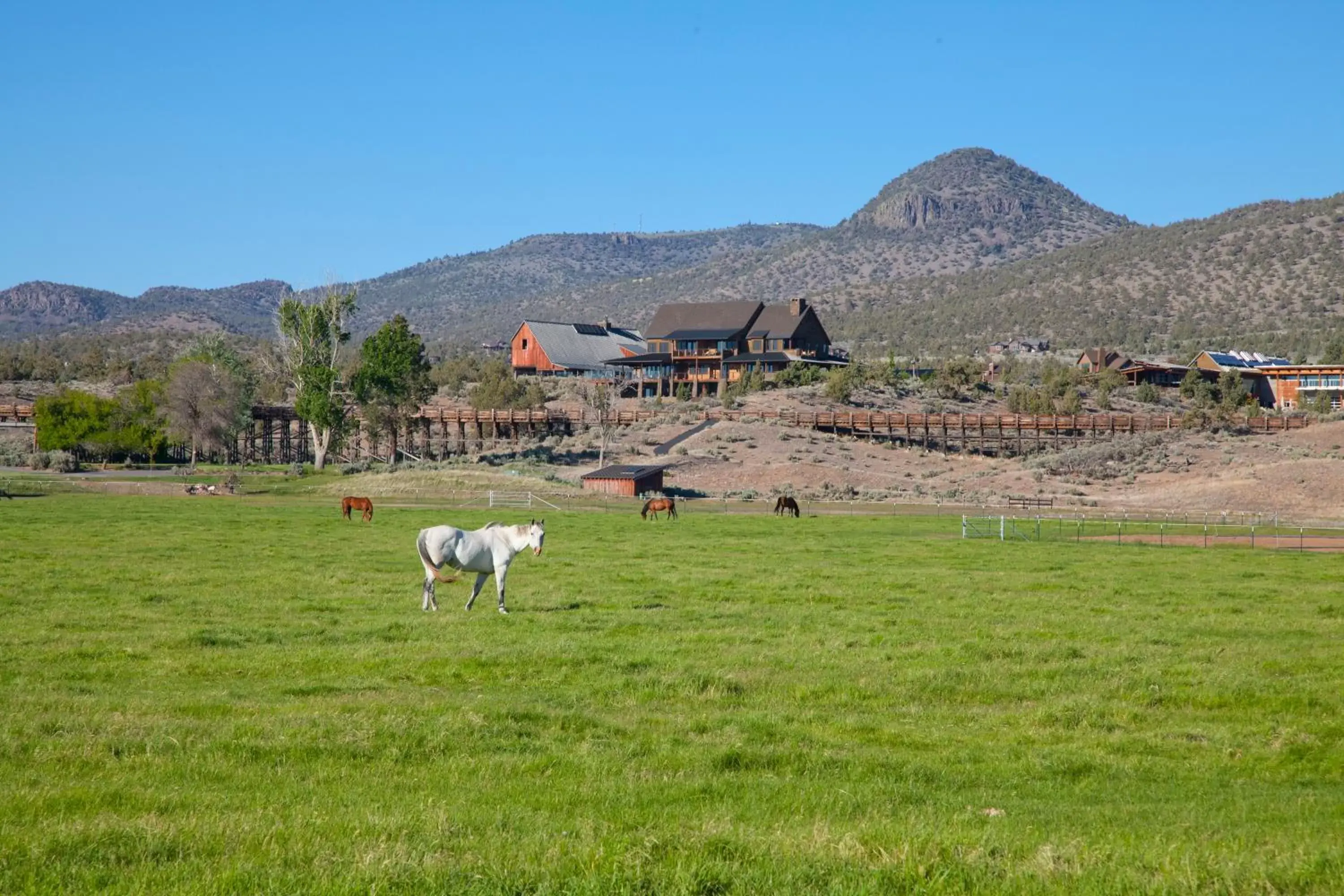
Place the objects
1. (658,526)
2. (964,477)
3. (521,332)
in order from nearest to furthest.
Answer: (658,526)
(964,477)
(521,332)

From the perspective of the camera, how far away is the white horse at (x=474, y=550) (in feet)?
69.7

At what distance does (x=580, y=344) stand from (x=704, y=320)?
19765mm

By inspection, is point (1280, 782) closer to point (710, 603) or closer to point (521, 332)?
point (710, 603)

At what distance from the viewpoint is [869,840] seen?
8.65m

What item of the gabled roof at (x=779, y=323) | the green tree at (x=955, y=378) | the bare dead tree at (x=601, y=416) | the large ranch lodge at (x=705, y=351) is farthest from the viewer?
the gabled roof at (x=779, y=323)

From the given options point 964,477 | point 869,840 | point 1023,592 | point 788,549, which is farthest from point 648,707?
point 964,477

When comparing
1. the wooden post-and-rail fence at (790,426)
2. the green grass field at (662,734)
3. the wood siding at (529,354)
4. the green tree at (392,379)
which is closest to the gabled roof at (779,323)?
the wood siding at (529,354)

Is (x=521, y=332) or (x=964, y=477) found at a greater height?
(x=521, y=332)

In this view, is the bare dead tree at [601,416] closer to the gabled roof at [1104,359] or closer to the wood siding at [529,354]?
the wood siding at [529,354]

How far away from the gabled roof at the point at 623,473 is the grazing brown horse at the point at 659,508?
14.5m

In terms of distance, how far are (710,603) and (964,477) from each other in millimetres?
→ 63731

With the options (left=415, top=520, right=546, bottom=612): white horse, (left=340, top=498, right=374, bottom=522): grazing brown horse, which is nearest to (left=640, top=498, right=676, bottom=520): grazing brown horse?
(left=340, top=498, right=374, bottom=522): grazing brown horse

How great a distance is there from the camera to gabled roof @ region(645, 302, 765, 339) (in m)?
136

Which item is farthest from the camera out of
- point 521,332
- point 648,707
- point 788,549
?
point 521,332
